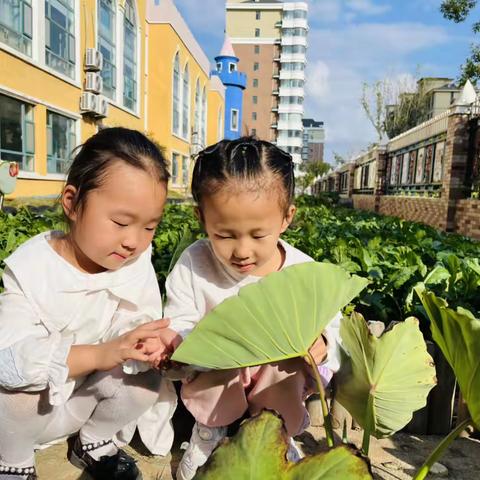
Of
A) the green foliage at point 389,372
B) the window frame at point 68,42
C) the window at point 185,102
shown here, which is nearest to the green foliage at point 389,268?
the green foliage at point 389,372

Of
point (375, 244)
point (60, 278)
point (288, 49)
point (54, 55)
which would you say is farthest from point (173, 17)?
point (288, 49)

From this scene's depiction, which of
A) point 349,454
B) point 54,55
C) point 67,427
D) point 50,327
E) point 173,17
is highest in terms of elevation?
point 173,17

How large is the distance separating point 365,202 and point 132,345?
1682cm

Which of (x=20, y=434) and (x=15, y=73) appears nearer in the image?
(x=20, y=434)

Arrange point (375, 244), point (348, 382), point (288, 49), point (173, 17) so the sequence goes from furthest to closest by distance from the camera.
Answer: point (288, 49), point (173, 17), point (375, 244), point (348, 382)

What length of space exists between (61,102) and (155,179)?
12093 mm

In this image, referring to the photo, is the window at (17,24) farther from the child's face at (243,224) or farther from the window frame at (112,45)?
the child's face at (243,224)

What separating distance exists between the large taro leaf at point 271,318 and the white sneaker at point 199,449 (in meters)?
0.87

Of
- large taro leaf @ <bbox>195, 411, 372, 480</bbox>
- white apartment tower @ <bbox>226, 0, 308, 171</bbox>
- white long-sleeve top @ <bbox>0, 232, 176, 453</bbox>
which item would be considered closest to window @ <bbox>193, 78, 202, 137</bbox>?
white long-sleeve top @ <bbox>0, 232, 176, 453</bbox>

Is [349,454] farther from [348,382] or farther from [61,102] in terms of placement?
Answer: [61,102]

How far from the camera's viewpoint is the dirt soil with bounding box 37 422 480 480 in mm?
1630

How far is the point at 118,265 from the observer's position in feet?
4.85

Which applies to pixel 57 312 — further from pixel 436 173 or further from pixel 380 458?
pixel 436 173

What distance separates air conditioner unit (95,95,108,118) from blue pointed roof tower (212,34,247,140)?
77.4ft
